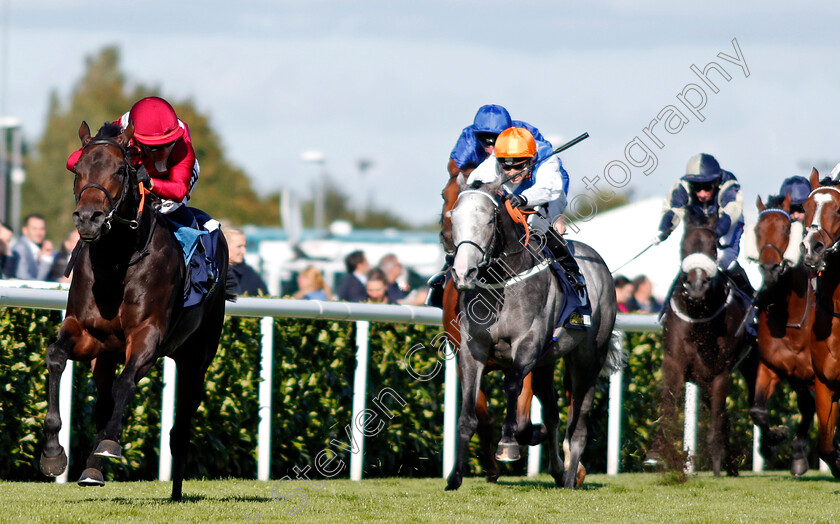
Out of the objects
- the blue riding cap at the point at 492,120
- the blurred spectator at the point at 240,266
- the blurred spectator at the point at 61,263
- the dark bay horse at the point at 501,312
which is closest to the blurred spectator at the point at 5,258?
the blurred spectator at the point at 61,263

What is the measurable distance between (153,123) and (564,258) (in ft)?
8.84

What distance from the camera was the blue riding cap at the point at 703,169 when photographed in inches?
348

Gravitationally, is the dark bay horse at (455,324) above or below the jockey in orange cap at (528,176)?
below

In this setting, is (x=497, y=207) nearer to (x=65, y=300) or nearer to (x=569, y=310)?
(x=569, y=310)

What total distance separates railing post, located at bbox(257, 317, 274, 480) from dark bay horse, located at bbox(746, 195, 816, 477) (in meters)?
3.37

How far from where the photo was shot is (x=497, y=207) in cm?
670

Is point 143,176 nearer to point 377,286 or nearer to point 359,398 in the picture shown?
point 359,398

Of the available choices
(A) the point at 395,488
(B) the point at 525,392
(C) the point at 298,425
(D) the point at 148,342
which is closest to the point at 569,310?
(B) the point at 525,392

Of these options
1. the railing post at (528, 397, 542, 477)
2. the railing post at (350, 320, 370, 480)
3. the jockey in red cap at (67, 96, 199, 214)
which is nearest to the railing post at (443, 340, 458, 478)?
the railing post at (350, 320, 370, 480)

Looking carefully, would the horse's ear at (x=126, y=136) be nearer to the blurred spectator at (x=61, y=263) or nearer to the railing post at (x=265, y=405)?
the railing post at (x=265, y=405)

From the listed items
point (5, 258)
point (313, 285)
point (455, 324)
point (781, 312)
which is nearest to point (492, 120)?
point (455, 324)

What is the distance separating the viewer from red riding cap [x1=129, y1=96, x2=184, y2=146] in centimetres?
619

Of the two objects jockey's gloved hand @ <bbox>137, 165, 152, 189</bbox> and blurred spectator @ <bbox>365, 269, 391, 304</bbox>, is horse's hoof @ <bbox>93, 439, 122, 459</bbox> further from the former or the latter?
blurred spectator @ <bbox>365, 269, 391, 304</bbox>

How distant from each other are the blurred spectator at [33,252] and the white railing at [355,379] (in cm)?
374
